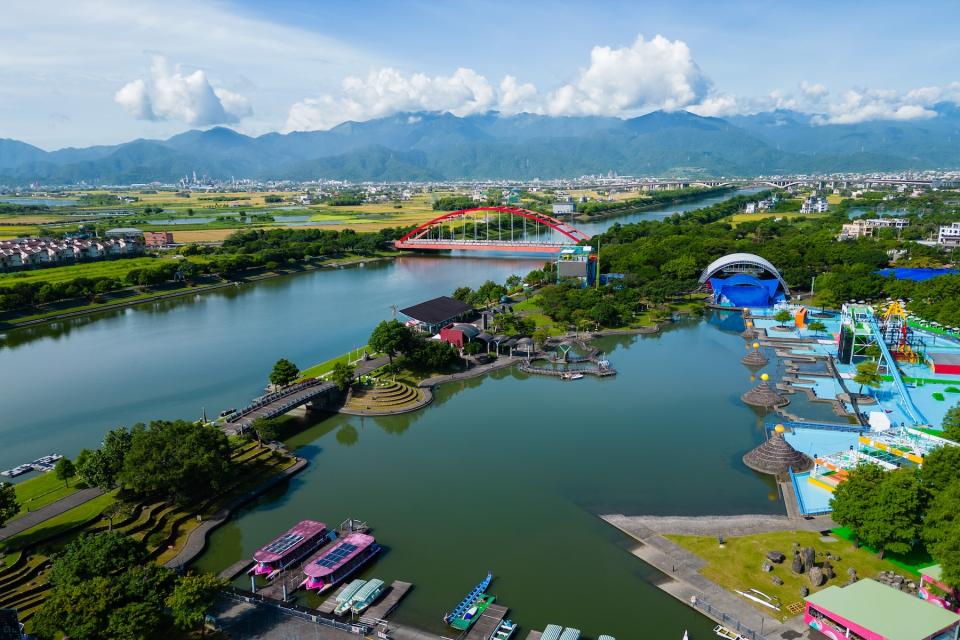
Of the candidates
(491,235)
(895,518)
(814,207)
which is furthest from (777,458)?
(814,207)

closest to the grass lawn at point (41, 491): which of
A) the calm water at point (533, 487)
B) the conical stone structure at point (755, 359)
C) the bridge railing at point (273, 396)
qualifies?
the calm water at point (533, 487)

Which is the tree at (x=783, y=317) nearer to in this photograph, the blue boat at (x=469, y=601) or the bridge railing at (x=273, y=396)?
the bridge railing at (x=273, y=396)

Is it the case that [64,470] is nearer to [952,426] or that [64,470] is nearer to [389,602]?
[389,602]

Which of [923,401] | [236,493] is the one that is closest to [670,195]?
[923,401]

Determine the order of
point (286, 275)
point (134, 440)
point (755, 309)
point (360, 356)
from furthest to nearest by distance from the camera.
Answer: point (286, 275) → point (755, 309) → point (360, 356) → point (134, 440)

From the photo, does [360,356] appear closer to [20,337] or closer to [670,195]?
[20,337]

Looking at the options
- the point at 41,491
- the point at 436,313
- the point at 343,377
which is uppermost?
the point at 436,313

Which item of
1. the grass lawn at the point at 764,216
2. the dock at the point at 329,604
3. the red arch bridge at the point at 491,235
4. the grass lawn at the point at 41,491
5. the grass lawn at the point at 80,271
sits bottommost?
the dock at the point at 329,604
